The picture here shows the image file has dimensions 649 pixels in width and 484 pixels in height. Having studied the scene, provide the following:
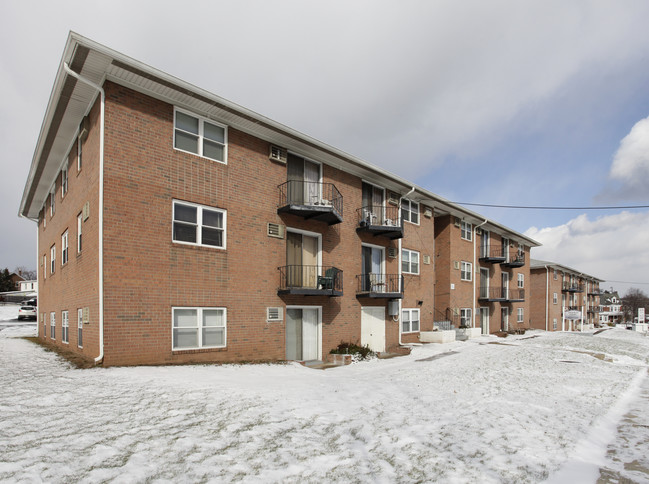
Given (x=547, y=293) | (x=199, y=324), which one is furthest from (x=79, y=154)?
(x=547, y=293)

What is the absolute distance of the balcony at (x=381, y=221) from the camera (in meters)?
16.5

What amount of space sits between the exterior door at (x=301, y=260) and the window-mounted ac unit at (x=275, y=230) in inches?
23.2

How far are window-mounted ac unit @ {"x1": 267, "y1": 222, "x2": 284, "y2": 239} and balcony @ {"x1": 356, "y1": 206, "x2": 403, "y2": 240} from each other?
14.2 feet

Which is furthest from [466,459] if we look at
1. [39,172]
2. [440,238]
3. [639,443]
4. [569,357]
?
[440,238]

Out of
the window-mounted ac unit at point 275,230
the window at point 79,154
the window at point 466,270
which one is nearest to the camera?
the window at point 79,154

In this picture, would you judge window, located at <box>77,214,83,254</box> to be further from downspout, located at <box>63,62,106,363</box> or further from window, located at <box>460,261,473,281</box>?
window, located at <box>460,261,473,281</box>

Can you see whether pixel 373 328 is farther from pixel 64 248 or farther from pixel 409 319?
pixel 64 248

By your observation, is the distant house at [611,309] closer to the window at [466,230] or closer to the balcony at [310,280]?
the window at [466,230]

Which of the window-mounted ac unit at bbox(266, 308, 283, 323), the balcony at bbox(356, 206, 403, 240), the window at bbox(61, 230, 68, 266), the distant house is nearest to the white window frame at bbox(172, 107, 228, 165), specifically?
the window-mounted ac unit at bbox(266, 308, 283, 323)

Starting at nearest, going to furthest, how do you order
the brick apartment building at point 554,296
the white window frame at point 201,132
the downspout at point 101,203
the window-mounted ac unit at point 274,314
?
the downspout at point 101,203, the white window frame at point 201,132, the window-mounted ac unit at point 274,314, the brick apartment building at point 554,296

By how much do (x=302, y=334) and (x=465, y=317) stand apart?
1484cm

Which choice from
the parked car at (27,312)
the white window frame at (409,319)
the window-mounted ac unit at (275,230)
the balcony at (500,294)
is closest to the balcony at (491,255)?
the balcony at (500,294)

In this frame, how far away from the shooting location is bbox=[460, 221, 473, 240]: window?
2538 cm

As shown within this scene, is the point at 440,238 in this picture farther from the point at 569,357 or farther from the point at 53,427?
Result: the point at 53,427
